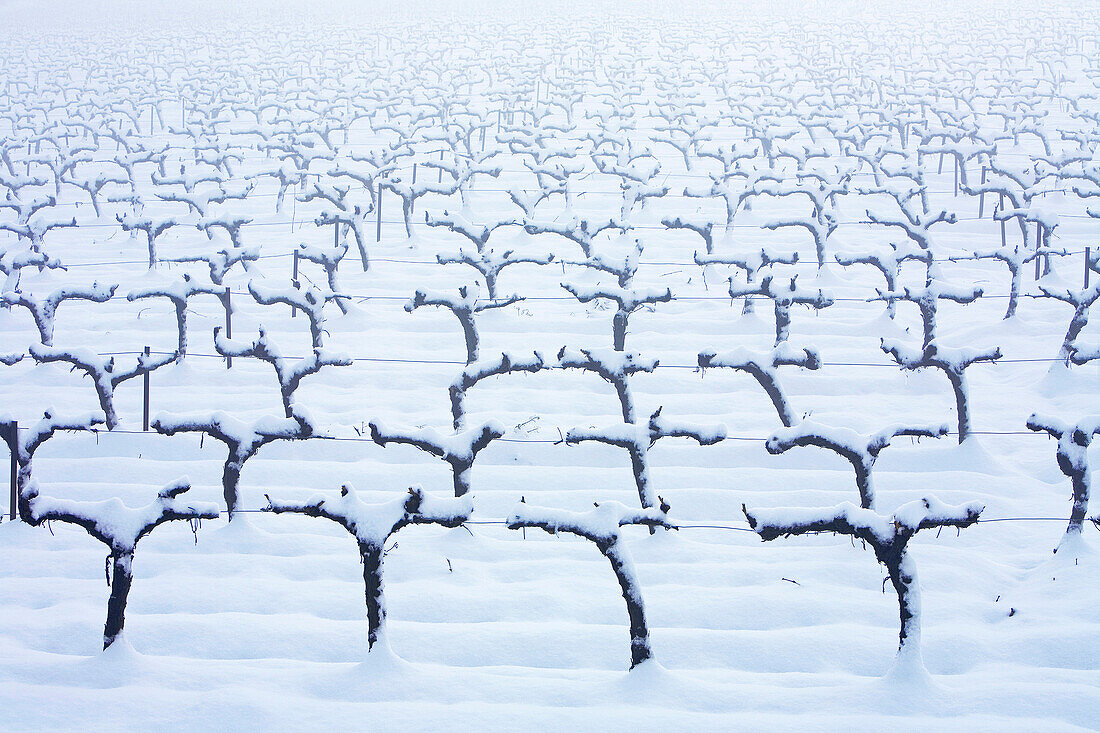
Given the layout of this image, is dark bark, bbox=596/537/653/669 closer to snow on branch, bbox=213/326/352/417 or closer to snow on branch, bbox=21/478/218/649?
snow on branch, bbox=21/478/218/649

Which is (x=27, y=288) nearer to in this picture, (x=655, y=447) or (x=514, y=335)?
(x=514, y=335)

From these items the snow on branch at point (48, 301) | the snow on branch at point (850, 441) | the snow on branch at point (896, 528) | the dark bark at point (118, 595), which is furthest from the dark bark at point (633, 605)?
Answer: the snow on branch at point (48, 301)

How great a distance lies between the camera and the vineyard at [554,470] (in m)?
5.29

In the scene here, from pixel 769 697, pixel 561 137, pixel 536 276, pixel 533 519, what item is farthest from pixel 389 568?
pixel 561 137

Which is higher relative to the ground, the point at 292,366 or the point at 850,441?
the point at 292,366

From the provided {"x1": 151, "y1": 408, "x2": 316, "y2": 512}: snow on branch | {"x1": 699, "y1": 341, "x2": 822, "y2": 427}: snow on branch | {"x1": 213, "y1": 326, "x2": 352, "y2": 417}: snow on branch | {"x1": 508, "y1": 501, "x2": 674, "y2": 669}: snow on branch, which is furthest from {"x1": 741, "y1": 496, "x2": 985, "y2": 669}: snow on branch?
{"x1": 213, "y1": 326, "x2": 352, "y2": 417}: snow on branch

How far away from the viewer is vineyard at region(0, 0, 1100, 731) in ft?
→ 17.3

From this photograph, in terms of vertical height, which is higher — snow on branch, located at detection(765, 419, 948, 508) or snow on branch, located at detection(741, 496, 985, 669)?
snow on branch, located at detection(765, 419, 948, 508)

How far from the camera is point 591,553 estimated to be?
23.1ft

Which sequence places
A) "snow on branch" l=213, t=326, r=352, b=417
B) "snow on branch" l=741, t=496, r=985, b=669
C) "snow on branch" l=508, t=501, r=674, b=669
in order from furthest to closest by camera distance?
"snow on branch" l=213, t=326, r=352, b=417 < "snow on branch" l=508, t=501, r=674, b=669 < "snow on branch" l=741, t=496, r=985, b=669

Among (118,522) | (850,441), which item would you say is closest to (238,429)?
(118,522)

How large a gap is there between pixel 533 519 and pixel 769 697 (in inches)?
61.9

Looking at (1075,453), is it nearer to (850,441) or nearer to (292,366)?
(850,441)

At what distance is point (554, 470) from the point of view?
27.6ft
